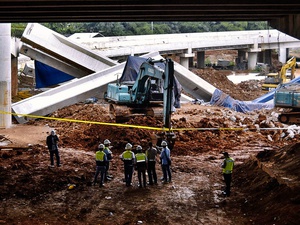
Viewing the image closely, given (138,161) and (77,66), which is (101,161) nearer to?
(138,161)

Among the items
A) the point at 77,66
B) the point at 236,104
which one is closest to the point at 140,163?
the point at 236,104

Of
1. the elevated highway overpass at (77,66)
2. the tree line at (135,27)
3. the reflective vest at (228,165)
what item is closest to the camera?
the reflective vest at (228,165)

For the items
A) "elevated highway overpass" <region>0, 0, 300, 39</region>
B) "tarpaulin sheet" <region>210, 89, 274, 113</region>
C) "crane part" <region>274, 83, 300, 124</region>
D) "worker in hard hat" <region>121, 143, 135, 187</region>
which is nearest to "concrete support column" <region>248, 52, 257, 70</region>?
"tarpaulin sheet" <region>210, 89, 274, 113</region>

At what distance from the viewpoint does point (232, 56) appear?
79.2 meters

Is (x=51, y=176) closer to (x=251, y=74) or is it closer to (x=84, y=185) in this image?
(x=84, y=185)

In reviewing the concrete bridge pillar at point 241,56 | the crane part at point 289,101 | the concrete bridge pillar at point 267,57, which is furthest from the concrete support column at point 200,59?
the crane part at point 289,101

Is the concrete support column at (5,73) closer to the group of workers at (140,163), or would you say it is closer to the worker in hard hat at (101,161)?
the group of workers at (140,163)

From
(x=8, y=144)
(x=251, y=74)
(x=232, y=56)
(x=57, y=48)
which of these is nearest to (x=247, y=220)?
(x=8, y=144)

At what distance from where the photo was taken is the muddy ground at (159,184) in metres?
13.7

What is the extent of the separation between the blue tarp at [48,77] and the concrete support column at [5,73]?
10571mm

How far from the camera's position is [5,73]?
84.6 ft

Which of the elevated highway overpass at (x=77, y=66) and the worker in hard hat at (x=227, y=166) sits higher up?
the elevated highway overpass at (x=77, y=66)

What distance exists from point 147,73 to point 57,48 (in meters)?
14.7

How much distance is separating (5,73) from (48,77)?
11.1 meters
